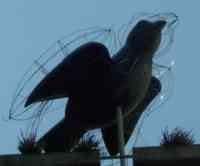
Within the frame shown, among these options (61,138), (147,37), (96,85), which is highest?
(147,37)

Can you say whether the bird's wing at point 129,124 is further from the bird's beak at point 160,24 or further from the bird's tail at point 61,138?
the bird's beak at point 160,24

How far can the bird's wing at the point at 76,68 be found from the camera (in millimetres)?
26859

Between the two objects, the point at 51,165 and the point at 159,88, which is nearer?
the point at 51,165

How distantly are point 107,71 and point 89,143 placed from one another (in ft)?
6.64

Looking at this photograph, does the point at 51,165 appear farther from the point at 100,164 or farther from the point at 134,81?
the point at 134,81

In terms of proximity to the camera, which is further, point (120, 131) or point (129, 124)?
point (129, 124)

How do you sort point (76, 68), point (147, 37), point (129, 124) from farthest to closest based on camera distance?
point (129, 124) < point (147, 37) < point (76, 68)

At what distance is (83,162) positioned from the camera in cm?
2608

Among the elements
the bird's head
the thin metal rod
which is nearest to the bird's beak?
the bird's head

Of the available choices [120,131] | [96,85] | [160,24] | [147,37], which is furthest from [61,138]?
[160,24]

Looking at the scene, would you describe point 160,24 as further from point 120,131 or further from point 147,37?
point 120,131

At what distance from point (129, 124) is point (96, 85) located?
1.73m

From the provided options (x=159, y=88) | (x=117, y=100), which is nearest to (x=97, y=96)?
(x=117, y=100)

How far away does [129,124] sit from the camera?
28.0 meters
